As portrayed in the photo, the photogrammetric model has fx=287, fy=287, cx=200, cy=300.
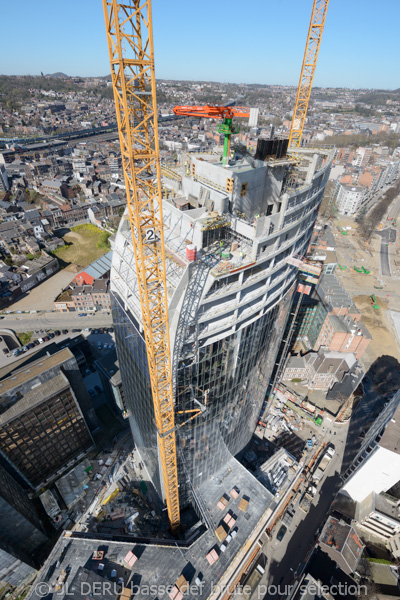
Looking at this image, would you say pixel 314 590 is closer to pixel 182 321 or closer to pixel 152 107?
pixel 182 321

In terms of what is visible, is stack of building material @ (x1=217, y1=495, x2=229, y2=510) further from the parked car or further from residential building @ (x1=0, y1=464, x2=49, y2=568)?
residential building @ (x1=0, y1=464, x2=49, y2=568)

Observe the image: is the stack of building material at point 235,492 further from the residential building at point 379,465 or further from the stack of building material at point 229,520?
the residential building at point 379,465

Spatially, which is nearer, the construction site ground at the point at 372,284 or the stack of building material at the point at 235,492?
the stack of building material at the point at 235,492

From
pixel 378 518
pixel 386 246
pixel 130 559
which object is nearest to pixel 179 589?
pixel 130 559

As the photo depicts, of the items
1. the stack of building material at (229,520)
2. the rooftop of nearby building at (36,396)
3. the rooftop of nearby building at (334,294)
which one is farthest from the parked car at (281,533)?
the rooftop of nearby building at (334,294)

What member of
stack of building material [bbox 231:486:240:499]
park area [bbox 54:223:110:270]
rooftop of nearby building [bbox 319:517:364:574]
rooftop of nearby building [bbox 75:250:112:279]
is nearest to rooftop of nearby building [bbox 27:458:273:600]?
stack of building material [bbox 231:486:240:499]

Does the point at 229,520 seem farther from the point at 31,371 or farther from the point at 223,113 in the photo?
the point at 223,113

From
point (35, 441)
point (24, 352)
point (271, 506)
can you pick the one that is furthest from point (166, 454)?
point (24, 352)
